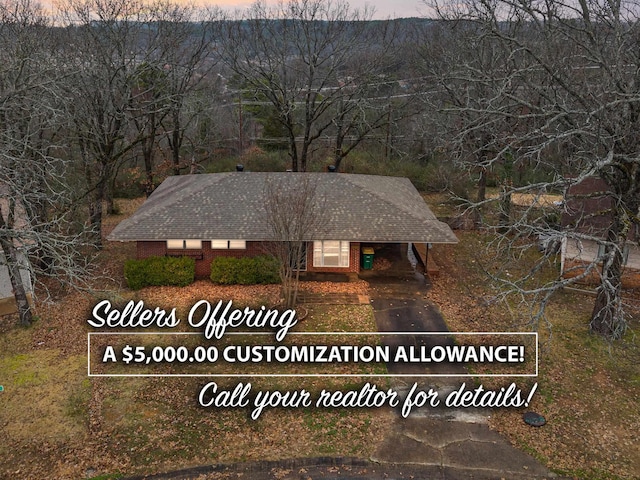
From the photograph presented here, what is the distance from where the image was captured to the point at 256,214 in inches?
826

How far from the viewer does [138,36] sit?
26.2 meters

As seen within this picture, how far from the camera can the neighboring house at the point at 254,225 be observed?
19859mm

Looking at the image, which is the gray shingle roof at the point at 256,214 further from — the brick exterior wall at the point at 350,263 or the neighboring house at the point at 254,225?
the brick exterior wall at the point at 350,263

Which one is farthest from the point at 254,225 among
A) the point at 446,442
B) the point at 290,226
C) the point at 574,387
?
the point at 574,387

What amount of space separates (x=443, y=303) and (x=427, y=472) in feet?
29.2

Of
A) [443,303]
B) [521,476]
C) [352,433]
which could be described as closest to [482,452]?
[521,476]

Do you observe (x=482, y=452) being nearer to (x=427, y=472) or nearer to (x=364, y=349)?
(x=427, y=472)

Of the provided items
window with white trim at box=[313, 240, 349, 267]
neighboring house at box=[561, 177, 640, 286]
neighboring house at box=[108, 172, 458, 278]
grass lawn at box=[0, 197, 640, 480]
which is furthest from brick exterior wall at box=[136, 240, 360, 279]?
neighboring house at box=[561, 177, 640, 286]

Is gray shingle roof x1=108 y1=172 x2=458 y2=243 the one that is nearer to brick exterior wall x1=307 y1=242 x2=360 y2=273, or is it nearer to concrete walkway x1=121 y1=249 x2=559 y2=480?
brick exterior wall x1=307 y1=242 x2=360 y2=273

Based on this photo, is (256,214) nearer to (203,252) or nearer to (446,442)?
(203,252)

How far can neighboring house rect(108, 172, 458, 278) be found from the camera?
19859mm

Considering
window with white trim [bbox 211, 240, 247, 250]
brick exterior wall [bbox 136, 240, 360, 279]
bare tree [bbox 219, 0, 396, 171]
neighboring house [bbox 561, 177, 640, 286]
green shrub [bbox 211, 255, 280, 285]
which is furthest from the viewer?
bare tree [bbox 219, 0, 396, 171]

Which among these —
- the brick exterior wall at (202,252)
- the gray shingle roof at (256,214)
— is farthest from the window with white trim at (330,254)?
the brick exterior wall at (202,252)

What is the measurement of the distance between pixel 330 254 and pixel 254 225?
355 centimetres
